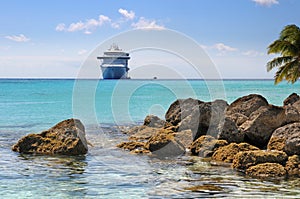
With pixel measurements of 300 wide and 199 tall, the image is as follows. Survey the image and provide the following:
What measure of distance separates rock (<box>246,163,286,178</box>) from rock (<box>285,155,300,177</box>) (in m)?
0.24

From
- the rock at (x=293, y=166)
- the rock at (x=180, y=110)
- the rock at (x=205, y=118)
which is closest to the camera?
the rock at (x=293, y=166)

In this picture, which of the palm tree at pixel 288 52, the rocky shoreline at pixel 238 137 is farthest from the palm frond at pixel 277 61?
the rocky shoreline at pixel 238 137

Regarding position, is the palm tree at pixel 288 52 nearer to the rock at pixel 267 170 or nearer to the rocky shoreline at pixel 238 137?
the rocky shoreline at pixel 238 137

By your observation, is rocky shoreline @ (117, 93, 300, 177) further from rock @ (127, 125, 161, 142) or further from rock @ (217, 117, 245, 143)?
rock @ (127, 125, 161, 142)

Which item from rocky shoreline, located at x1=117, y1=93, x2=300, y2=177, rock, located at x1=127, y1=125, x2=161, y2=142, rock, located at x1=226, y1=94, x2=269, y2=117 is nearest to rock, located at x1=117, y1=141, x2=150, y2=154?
rocky shoreline, located at x1=117, y1=93, x2=300, y2=177

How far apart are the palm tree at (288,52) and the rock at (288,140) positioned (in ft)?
37.0

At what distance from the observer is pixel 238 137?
18375 mm

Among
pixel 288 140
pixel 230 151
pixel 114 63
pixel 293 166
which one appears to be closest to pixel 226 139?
pixel 230 151

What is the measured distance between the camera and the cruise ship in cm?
11725

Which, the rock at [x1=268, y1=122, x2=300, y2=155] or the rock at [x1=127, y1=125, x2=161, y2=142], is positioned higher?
the rock at [x1=268, y1=122, x2=300, y2=155]

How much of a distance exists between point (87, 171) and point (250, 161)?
536cm

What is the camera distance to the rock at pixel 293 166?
14.2 m

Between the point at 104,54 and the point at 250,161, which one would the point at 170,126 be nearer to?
the point at 250,161

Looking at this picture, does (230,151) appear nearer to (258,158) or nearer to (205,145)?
(205,145)
